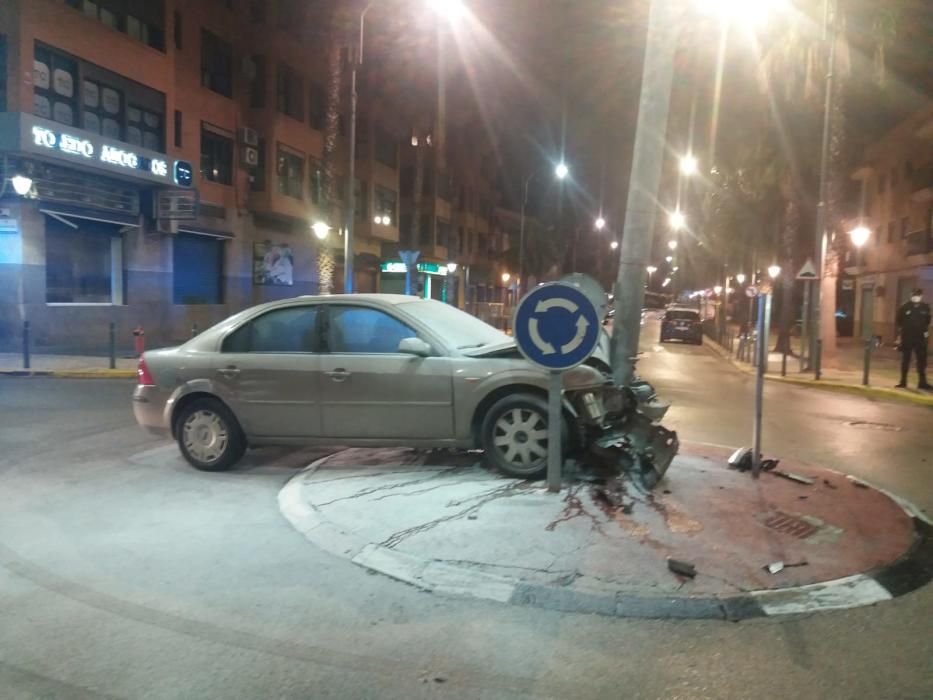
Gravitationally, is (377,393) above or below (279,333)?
below

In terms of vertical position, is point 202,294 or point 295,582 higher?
point 202,294

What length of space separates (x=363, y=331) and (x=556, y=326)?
2.01 meters

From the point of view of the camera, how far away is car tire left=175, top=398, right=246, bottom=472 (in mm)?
7328

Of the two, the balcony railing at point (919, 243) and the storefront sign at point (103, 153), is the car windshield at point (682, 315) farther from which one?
the storefront sign at point (103, 153)

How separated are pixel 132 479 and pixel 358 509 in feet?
8.42

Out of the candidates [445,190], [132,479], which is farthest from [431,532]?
[445,190]

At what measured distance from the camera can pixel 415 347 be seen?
676cm

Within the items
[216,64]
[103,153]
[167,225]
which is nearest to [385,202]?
[216,64]

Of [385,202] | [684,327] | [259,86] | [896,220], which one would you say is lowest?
[684,327]

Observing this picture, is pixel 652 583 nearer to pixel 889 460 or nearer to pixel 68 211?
pixel 889 460

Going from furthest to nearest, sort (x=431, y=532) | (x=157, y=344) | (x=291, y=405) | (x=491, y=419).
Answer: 1. (x=157, y=344)
2. (x=291, y=405)
3. (x=491, y=419)
4. (x=431, y=532)

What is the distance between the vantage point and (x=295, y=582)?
472cm

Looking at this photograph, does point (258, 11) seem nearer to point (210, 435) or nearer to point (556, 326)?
point (210, 435)

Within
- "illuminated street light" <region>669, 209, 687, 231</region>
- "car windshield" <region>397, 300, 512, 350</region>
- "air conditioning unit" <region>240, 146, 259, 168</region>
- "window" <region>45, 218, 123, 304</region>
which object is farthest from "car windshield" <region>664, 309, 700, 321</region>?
"car windshield" <region>397, 300, 512, 350</region>
